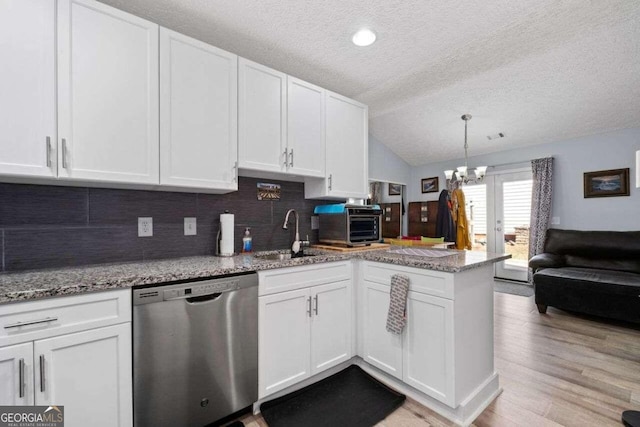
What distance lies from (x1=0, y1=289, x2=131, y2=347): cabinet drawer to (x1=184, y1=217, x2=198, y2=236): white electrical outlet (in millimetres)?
807

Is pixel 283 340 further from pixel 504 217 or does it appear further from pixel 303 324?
pixel 504 217

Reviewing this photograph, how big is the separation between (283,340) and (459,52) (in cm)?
294

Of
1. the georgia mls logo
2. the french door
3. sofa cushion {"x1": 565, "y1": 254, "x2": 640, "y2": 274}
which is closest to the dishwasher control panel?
the georgia mls logo

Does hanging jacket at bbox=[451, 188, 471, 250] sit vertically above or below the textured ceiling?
below

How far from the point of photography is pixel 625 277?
3.25 m

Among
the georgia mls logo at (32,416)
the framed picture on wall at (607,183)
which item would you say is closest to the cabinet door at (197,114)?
the georgia mls logo at (32,416)

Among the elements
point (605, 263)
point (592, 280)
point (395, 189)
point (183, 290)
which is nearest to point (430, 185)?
point (395, 189)

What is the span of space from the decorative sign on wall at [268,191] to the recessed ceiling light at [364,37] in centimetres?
138

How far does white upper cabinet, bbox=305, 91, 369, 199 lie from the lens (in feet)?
8.46

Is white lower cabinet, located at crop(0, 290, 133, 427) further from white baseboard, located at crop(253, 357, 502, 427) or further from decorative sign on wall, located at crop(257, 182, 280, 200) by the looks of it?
decorative sign on wall, located at crop(257, 182, 280, 200)

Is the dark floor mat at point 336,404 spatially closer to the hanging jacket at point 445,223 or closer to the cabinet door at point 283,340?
the cabinet door at point 283,340

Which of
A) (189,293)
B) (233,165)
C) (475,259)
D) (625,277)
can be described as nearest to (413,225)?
(625,277)

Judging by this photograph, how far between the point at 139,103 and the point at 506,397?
307 centimetres

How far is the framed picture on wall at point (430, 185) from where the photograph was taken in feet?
20.0
